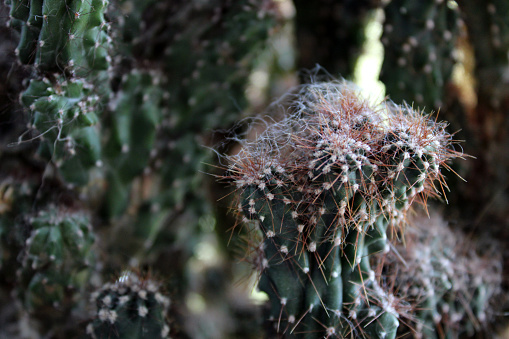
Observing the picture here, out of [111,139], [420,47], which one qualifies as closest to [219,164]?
[111,139]

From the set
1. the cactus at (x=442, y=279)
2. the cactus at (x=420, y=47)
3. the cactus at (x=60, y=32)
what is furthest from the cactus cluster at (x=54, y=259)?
the cactus at (x=420, y=47)

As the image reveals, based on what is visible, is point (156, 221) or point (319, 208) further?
point (156, 221)

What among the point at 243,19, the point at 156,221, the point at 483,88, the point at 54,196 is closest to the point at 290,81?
the point at 243,19

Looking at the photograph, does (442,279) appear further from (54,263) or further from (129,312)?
(54,263)

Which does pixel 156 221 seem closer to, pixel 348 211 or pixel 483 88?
pixel 348 211

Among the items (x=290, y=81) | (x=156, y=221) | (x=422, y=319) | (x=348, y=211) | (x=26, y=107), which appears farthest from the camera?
(x=290, y=81)

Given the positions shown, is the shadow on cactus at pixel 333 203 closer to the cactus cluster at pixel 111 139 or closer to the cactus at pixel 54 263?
the cactus cluster at pixel 111 139

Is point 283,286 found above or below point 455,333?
above

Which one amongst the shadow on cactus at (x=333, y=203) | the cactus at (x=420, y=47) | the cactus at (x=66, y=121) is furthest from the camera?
the cactus at (x=420, y=47)
